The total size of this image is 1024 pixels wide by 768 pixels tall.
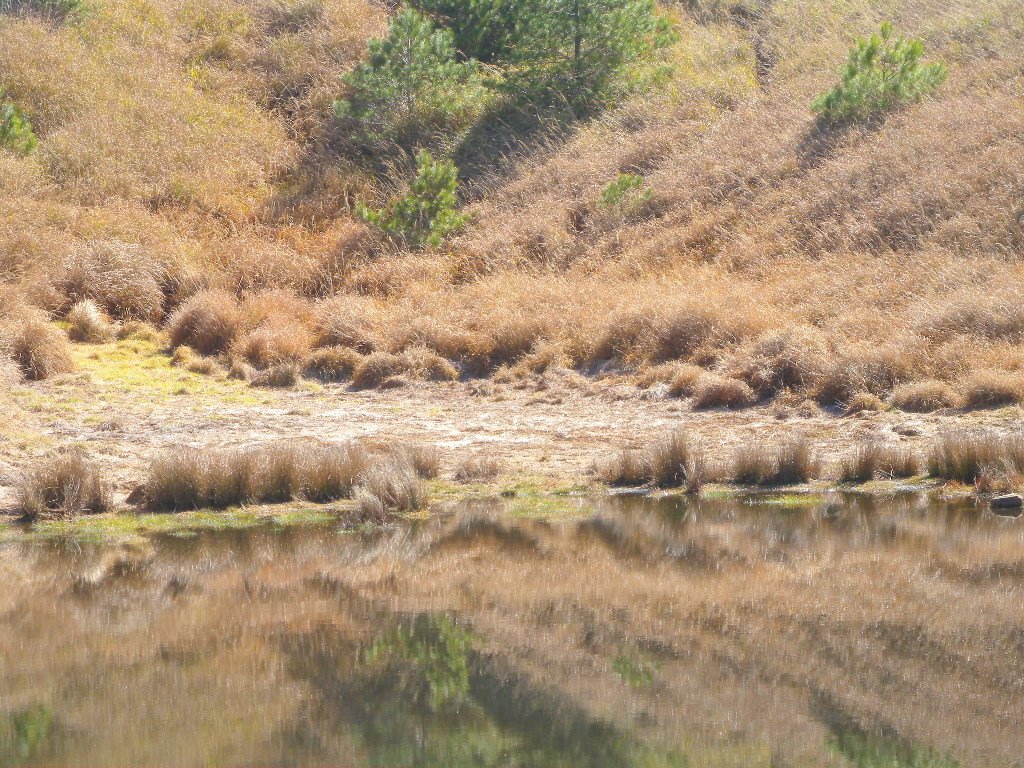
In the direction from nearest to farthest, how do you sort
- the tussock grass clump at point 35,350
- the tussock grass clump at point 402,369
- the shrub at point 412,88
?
1. the tussock grass clump at point 35,350
2. the tussock grass clump at point 402,369
3. the shrub at point 412,88

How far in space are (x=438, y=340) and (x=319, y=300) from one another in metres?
3.30

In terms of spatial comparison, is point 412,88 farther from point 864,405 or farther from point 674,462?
point 674,462

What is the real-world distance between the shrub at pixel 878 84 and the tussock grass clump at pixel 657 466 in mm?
11998

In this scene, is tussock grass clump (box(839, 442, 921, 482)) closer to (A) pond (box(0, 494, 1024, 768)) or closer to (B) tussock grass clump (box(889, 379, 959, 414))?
(A) pond (box(0, 494, 1024, 768))

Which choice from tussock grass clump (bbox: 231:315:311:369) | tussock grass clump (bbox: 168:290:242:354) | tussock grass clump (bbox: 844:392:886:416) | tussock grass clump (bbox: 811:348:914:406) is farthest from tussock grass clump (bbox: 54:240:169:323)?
tussock grass clump (bbox: 844:392:886:416)

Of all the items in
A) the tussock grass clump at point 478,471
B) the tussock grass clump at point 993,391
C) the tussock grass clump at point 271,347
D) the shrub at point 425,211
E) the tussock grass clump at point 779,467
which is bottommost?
the tussock grass clump at point 271,347

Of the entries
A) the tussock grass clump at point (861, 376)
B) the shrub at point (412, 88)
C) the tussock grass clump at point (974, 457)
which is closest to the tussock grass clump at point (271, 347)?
the tussock grass clump at point (861, 376)

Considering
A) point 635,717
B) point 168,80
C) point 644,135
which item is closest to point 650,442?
point 635,717

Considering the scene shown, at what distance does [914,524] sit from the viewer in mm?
10555

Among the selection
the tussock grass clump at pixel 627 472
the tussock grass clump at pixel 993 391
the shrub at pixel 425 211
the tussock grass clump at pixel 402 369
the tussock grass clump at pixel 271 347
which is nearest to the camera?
the tussock grass clump at pixel 627 472

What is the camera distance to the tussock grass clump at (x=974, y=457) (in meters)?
11.7

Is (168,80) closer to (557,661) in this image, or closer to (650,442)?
(650,442)

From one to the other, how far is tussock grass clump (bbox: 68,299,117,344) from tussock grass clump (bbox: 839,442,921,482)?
11.2m

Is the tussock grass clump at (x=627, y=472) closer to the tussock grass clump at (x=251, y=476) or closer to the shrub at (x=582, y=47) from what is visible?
the tussock grass clump at (x=251, y=476)
